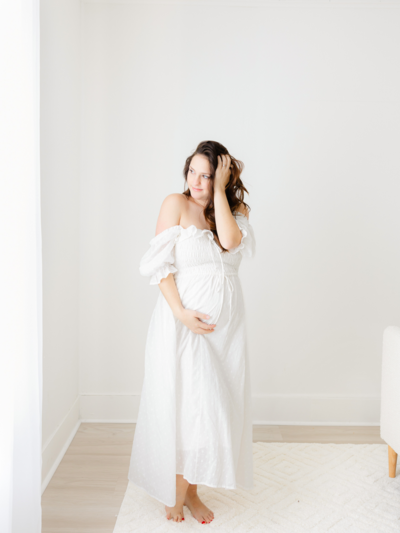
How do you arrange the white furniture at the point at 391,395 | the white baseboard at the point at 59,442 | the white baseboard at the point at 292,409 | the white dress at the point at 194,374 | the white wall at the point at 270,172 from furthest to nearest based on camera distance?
the white baseboard at the point at 292,409
the white wall at the point at 270,172
the white baseboard at the point at 59,442
the white furniture at the point at 391,395
the white dress at the point at 194,374

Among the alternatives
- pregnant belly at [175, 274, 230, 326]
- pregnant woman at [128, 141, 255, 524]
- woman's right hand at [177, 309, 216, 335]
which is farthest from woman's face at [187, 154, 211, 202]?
woman's right hand at [177, 309, 216, 335]

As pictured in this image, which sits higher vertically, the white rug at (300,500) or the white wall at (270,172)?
the white wall at (270,172)

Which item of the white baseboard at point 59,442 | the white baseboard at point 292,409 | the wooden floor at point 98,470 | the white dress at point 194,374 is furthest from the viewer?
the white baseboard at point 292,409

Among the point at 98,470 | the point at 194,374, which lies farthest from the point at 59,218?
the point at 98,470

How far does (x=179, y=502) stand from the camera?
1808 millimetres

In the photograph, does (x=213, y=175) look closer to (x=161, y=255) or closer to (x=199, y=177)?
(x=199, y=177)

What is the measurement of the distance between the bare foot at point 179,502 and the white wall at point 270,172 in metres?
1.03

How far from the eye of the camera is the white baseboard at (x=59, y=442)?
2.07 meters

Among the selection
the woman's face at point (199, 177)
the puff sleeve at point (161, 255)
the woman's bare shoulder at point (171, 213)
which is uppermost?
the woman's face at point (199, 177)

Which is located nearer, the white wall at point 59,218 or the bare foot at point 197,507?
the bare foot at point 197,507

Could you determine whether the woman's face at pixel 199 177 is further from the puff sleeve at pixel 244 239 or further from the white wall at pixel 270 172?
the white wall at pixel 270 172

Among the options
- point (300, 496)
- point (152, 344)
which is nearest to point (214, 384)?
point (152, 344)

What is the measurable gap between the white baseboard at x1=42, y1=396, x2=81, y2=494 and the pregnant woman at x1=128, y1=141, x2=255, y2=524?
1.73 ft

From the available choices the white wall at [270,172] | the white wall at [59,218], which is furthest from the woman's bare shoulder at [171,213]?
the white wall at [270,172]
